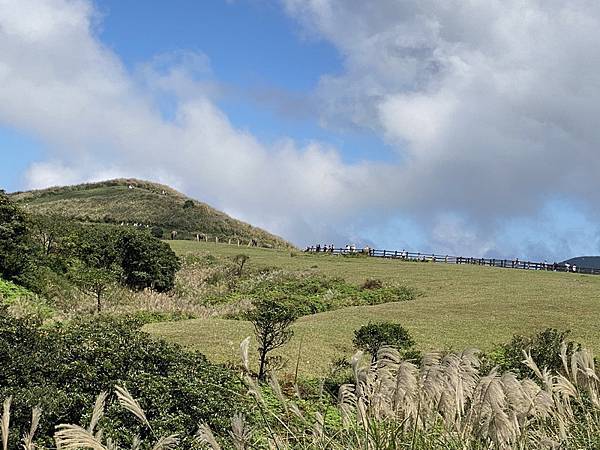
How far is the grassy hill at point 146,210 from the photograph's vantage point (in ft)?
224

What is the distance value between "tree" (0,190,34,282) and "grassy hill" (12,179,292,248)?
34.3 meters

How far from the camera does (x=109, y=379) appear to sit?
29.5 ft

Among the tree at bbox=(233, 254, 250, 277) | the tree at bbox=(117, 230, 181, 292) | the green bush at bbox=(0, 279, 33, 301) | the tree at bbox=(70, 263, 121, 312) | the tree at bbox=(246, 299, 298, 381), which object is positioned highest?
the tree at bbox=(233, 254, 250, 277)

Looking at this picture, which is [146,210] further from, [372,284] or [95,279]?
[95,279]

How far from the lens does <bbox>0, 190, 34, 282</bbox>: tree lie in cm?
2617

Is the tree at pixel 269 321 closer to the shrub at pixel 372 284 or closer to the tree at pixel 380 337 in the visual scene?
the tree at pixel 380 337

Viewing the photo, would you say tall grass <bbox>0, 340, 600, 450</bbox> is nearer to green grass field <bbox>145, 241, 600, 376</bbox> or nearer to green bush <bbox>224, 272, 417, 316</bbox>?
green grass field <bbox>145, 241, 600, 376</bbox>

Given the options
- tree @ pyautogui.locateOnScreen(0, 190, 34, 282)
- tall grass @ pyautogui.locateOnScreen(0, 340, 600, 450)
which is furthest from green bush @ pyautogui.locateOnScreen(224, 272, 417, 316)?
tall grass @ pyautogui.locateOnScreen(0, 340, 600, 450)

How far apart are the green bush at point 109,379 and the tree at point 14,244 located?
1669cm

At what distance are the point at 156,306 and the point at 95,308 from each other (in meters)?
2.34

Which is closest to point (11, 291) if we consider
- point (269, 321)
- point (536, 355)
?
point (269, 321)

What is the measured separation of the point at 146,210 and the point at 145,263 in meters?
41.2

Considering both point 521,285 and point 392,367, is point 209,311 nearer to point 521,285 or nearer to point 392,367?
point 521,285

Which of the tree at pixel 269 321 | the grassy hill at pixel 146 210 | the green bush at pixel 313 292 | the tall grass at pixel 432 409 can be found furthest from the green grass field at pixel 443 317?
the grassy hill at pixel 146 210
